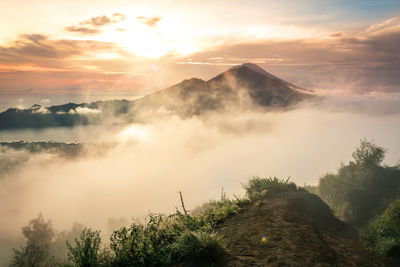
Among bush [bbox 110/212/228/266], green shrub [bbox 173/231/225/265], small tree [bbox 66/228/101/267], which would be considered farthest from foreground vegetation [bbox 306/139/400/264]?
small tree [bbox 66/228/101/267]

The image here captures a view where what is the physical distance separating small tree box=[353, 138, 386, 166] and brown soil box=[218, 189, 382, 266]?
2497 centimetres

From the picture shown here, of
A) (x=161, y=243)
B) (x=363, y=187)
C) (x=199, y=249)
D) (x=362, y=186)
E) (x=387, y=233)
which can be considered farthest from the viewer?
(x=362, y=186)

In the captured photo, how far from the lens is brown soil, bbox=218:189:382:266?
6.36 m

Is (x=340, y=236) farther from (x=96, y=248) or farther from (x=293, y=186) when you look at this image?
(x=96, y=248)

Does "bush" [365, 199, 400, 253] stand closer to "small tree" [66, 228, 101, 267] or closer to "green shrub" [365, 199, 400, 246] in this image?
"green shrub" [365, 199, 400, 246]

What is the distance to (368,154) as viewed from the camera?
32.5 m

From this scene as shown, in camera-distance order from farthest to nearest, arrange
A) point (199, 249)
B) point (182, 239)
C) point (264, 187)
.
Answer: point (264, 187)
point (182, 239)
point (199, 249)

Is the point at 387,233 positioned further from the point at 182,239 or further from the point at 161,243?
the point at 161,243

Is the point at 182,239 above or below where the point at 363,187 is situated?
above

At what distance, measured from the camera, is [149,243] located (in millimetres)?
7453

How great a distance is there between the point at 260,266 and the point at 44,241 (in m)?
129

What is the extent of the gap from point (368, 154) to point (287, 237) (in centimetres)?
3195

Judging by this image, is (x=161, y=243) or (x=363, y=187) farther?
(x=363, y=187)

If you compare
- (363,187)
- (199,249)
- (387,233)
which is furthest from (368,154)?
(199,249)
